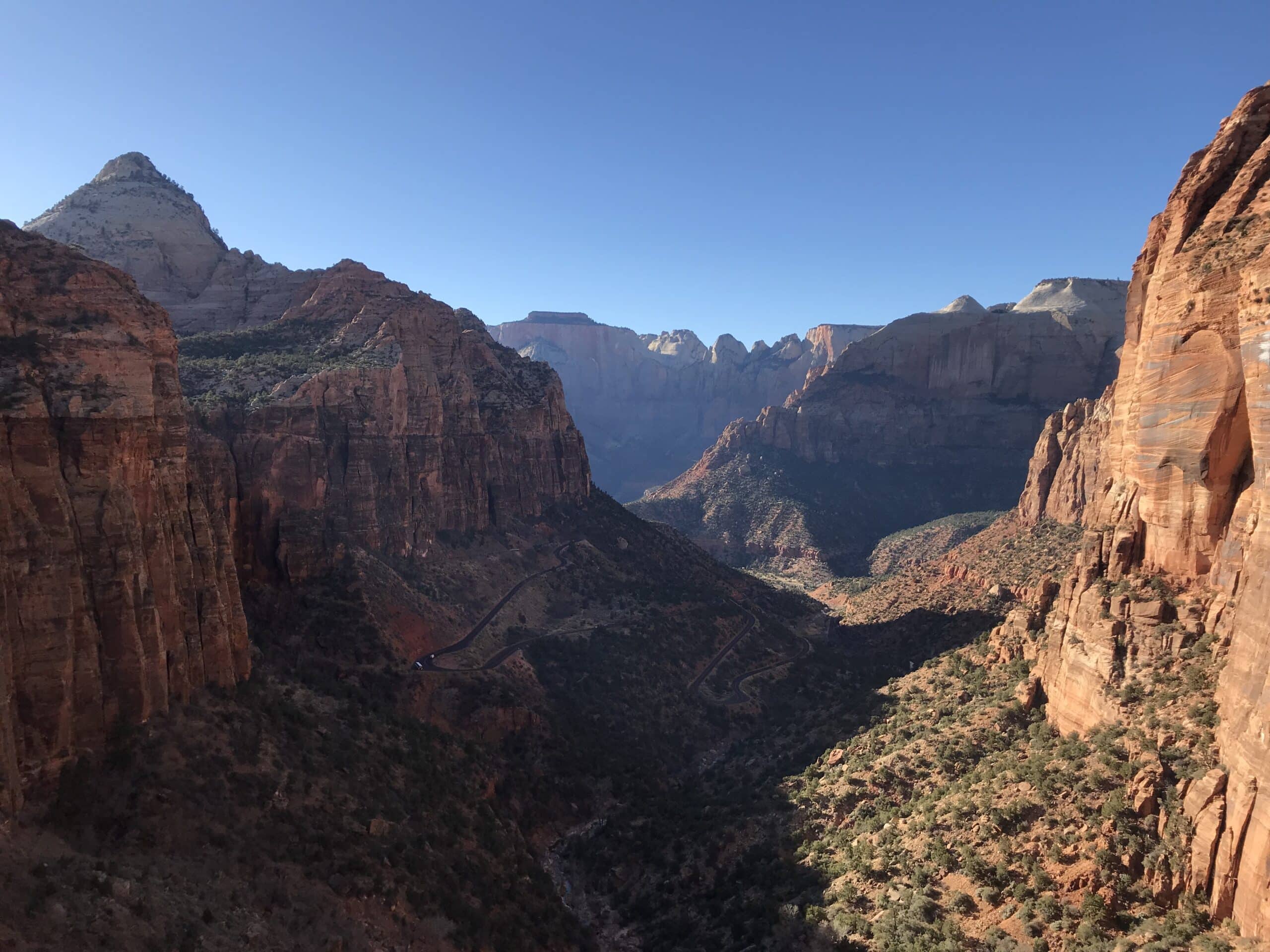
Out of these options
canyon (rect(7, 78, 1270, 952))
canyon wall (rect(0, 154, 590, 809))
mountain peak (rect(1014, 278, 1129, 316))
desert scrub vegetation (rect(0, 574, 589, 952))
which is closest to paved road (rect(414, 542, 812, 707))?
canyon (rect(7, 78, 1270, 952))

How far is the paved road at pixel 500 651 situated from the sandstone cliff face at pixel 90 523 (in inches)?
1007

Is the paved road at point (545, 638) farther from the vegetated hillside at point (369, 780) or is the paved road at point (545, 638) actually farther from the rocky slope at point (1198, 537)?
the rocky slope at point (1198, 537)

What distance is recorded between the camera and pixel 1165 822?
80.9ft

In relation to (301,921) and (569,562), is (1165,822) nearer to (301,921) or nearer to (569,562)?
(301,921)

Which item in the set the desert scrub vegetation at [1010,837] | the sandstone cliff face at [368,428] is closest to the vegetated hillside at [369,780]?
the sandstone cliff face at [368,428]

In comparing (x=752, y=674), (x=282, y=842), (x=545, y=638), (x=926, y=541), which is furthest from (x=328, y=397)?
(x=926, y=541)

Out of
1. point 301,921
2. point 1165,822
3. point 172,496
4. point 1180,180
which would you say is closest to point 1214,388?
point 1180,180

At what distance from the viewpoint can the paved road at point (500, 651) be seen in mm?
60812

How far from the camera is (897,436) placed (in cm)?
17150

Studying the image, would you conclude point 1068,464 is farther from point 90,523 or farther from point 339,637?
point 90,523

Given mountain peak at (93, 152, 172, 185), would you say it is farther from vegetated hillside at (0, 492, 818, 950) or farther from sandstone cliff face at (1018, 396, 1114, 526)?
sandstone cliff face at (1018, 396, 1114, 526)

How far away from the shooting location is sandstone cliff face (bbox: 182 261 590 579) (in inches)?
2384

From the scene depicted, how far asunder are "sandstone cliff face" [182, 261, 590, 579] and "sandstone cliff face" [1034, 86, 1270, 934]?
50.3 meters

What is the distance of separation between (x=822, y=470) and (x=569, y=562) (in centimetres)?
9645
